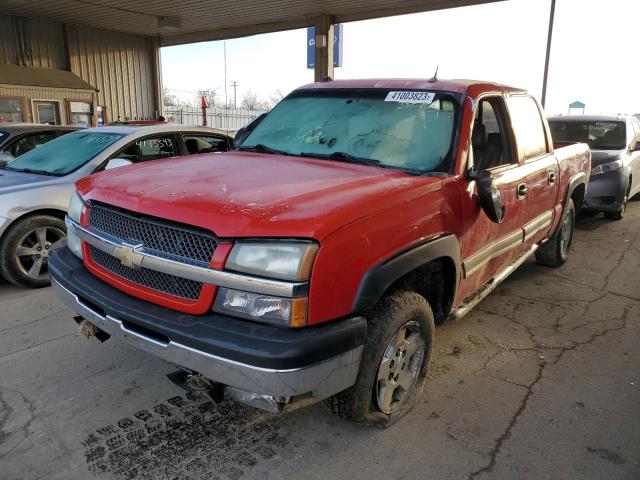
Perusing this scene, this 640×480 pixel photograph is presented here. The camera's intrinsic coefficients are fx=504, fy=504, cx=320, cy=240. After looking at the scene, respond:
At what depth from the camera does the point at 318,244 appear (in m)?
2.05

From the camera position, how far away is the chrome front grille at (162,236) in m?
2.19

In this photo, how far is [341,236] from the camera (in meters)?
2.12

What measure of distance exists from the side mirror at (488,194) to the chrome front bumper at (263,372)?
1.37 m

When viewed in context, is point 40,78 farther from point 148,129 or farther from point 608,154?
point 608,154

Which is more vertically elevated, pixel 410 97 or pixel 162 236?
pixel 410 97

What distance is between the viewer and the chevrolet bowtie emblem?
236 cm

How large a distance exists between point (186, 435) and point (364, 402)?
0.98 meters

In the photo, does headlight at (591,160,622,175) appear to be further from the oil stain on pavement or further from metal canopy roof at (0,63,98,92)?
metal canopy roof at (0,63,98,92)

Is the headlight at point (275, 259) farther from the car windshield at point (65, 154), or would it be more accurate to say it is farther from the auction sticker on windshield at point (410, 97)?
the car windshield at point (65, 154)

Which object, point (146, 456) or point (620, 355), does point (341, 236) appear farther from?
point (620, 355)

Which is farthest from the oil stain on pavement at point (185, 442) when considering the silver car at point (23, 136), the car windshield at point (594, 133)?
the car windshield at point (594, 133)

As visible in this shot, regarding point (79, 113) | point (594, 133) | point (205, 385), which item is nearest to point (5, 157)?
point (205, 385)

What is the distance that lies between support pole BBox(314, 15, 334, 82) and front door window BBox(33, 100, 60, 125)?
8453 mm

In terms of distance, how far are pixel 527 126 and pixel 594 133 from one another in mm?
5350
